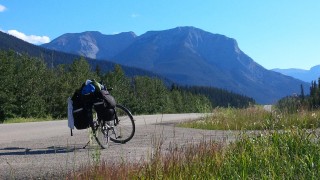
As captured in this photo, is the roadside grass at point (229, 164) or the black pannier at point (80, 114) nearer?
the roadside grass at point (229, 164)

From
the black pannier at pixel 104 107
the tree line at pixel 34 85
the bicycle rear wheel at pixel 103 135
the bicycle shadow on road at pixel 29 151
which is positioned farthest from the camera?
the tree line at pixel 34 85

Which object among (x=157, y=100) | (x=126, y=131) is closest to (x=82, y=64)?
(x=157, y=100)

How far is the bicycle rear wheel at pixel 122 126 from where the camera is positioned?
9.31 m

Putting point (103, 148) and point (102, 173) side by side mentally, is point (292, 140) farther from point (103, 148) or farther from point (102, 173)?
point (103, 148)

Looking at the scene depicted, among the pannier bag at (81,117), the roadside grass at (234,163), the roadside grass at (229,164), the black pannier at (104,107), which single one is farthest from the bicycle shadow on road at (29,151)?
the roadside grass at (229,164)

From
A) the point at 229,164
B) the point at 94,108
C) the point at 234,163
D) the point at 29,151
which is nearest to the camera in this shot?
the point at 229,164

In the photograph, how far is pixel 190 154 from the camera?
5.71 meters

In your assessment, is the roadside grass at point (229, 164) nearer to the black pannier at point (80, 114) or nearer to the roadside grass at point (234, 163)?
the roadside grass at point (234, 163)

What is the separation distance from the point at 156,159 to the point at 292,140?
2.39 metres

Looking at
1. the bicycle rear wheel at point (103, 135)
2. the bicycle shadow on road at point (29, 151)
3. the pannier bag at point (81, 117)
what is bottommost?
the bicycle shadow on road at point (29, 151)

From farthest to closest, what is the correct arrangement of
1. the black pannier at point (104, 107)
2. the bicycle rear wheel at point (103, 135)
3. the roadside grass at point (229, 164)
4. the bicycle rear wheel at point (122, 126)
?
1. the bicycle rear wheel at point (122, 126)
2. the black pannier at point (104, 107)
3. the bicycle rear wheel at point (103, 135)
4. the roadside grass at point (229, 164)

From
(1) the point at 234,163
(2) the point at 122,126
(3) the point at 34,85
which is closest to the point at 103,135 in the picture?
(2) the point at 122,126

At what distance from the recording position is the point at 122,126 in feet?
31.6

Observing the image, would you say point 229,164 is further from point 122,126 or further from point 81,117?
point 122,126
